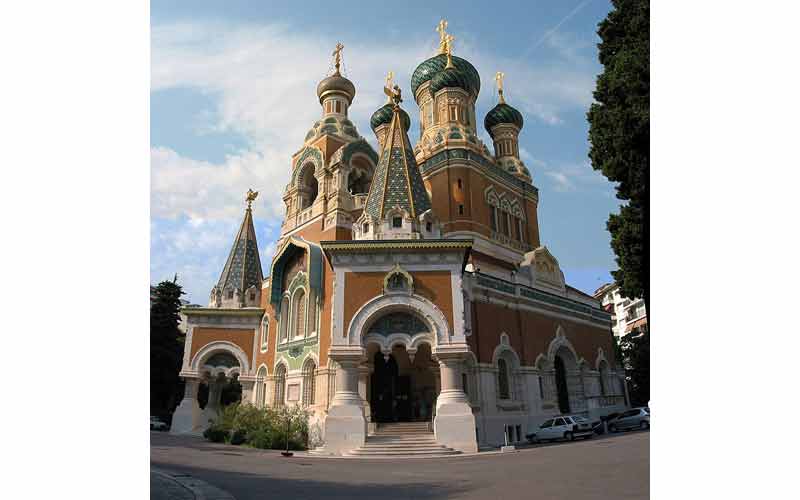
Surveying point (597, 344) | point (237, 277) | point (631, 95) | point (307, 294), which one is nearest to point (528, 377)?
point (597, 344)

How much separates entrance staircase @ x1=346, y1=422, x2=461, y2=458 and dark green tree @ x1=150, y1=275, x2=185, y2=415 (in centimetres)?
1158

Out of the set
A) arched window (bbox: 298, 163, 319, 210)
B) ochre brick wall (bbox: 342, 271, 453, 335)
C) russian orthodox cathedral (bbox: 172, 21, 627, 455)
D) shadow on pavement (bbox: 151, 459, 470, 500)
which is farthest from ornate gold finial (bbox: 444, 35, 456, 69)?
shadow on pavement (bbox: 151, 459, 470, 500)

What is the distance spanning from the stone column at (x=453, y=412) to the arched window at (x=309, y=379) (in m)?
5.17

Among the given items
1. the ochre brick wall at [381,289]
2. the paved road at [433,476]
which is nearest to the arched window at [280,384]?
the ochre brick wall at [381,289]

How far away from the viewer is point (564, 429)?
1437 centimetres

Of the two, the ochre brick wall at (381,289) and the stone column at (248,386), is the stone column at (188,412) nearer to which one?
the stone column at (248,386)

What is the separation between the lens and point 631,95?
7.80m

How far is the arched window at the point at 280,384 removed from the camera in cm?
1698

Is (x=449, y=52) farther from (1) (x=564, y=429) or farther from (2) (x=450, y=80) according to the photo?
(1) (x=564, y=429)

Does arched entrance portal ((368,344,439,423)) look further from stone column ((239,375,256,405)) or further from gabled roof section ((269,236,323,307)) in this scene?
stone column ((239,375,256,405))

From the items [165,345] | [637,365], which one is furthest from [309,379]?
[637,365]

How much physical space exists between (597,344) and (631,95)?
14715 mm

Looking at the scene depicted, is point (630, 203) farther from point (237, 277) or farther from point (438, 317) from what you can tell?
point (237, 277)
